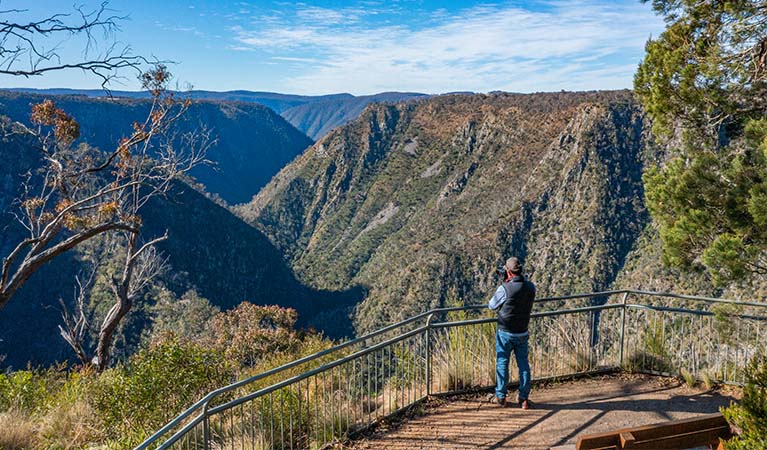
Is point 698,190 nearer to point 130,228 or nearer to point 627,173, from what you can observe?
point 130,228

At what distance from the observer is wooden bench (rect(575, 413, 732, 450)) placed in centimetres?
361

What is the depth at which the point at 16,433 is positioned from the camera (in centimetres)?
604

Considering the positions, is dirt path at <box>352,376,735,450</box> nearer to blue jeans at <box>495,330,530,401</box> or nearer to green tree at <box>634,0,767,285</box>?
blue jeans at <box>495,330,530,401</box>

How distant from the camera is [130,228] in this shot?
34.4ft

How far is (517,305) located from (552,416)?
4.16 ft

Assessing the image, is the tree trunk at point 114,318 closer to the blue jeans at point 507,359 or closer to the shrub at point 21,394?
the shrub at point 21,394

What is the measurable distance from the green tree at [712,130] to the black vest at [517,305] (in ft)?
9.77

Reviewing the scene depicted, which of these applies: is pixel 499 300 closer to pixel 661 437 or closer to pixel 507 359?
pixel 507 359

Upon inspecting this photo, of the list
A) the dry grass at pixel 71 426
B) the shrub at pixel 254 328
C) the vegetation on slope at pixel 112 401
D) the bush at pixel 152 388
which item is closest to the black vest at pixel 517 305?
the vegetation on slope at pixel 112 401

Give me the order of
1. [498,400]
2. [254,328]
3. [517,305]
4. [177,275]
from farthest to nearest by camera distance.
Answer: [177,275]
[254,328]
[498,400]
[517,305]

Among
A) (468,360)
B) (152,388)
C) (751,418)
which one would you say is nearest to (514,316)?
(468,360)

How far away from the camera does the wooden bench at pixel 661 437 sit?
3.61m

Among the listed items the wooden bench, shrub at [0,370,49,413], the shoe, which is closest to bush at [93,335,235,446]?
shrub at [0,370,49,413]

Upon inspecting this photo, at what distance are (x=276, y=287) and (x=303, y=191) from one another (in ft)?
131
